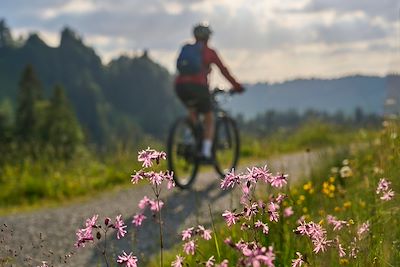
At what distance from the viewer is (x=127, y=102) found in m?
199

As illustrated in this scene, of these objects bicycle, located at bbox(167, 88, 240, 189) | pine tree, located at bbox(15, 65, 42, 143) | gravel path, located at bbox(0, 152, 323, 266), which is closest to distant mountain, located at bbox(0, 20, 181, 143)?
pine tree, located at bbox(15, 65, 42, 143)

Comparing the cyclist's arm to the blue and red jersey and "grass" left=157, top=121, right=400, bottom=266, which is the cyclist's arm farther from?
"grass" left=157, top=121, right=400, bottom=266

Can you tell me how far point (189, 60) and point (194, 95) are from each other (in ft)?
1.80

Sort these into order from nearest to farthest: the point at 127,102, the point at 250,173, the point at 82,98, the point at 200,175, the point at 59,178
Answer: the point at 250,173 → the point at 59,178 → the point at 200,175 → the point at 82,98 → the point at 127,102

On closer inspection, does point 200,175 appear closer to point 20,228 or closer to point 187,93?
point 187,93

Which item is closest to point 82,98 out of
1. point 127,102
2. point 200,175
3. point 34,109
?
point 127,102

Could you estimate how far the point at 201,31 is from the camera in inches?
372

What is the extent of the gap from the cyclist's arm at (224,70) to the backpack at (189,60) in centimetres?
43

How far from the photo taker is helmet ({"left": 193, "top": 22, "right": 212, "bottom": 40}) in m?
9.47

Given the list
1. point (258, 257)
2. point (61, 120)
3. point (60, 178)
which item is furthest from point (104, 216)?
point (61, 120)

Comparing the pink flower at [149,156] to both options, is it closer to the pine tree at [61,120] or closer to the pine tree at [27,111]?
the pine tree at [61,120]

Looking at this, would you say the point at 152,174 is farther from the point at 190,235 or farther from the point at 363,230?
the point at 363,230

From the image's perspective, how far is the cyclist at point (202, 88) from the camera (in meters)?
9.38

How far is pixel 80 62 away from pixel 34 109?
12164cm
